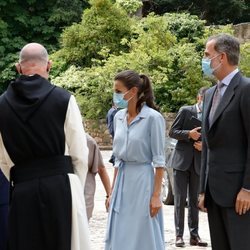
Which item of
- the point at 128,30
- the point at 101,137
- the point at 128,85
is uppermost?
the point at 128,30

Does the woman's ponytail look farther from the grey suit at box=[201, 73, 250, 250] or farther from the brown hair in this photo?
the grey suit at box=[201, 73, 250, 250]

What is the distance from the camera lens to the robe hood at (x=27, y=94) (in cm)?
528

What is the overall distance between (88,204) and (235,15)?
31687 millimetres

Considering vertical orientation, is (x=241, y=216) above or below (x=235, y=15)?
below

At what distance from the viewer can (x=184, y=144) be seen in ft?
30.8

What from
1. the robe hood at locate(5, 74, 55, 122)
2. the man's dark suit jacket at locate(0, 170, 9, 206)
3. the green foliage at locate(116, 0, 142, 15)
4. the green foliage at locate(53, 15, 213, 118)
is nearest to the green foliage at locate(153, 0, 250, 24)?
the green foliage at locate(116, 0, 142, 15)

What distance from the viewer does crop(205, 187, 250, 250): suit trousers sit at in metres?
5.59

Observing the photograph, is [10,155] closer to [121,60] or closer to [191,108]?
[191,108]

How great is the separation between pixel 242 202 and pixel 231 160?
1.07 feet

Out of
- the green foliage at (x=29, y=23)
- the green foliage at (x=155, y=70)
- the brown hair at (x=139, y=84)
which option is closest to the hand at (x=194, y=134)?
the brown hair at (x=139, y=84)

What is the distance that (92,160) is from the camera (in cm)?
697

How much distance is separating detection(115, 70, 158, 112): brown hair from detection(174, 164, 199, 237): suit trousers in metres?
2.62

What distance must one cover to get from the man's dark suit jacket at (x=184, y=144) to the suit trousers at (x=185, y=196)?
9 centimetres

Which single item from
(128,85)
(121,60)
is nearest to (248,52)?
(121,60)
